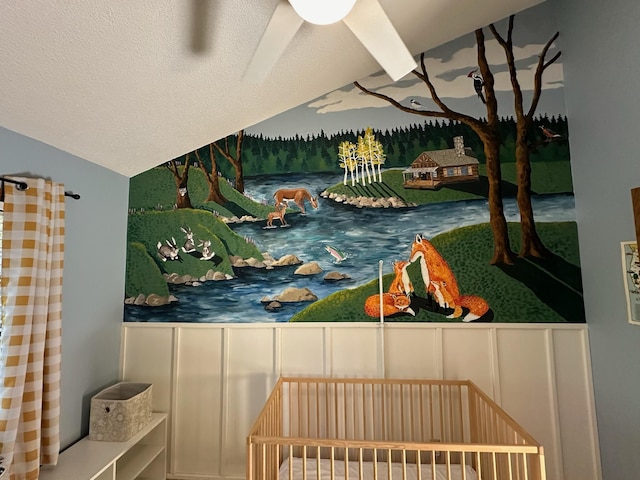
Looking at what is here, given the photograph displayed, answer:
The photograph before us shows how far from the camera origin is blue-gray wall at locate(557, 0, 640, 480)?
5.93 feet

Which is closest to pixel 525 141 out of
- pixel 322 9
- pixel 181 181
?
pixel 322 9

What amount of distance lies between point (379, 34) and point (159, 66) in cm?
106

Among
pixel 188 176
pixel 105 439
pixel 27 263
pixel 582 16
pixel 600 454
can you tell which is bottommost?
pixel 600 454

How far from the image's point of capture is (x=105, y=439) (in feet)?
6.72

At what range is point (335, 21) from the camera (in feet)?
3.76

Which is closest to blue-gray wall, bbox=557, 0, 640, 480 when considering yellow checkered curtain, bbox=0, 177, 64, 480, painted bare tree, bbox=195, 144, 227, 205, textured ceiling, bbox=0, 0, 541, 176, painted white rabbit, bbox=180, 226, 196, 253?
textured ceiling, bbox=0, 0, 541, 176

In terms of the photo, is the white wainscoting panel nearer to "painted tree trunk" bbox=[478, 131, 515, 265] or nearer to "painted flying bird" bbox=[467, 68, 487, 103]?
"painted tree trunk" bbox=[478, 131, 515, 265]

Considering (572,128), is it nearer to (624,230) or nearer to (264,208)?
(624,230)

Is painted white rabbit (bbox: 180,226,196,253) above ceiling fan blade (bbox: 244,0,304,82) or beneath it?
beneath

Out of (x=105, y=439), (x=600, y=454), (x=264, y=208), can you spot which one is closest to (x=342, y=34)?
(x=264, y=208)

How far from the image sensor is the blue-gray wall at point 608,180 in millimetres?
1808

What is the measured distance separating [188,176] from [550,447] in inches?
115

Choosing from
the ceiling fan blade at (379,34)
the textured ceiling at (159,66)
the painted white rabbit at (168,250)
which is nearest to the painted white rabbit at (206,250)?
the painted white rabbit at (168,250)

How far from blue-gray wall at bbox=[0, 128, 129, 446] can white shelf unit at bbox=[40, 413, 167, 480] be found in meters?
0.19
